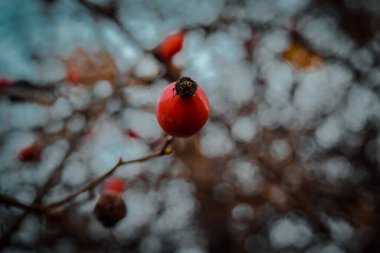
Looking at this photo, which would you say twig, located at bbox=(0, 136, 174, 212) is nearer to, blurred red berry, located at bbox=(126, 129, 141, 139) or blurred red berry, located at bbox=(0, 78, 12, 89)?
blurred red berry, located at bbox=(0, 78, 12, 89)

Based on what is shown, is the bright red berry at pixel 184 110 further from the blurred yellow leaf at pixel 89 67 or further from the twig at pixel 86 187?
the blurred yellow leaf at pixel 89 67

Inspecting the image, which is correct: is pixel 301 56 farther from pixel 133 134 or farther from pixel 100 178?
pixel 100 178

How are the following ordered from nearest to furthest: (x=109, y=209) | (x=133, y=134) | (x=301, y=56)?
1. (x=109, y=209)
2. (x=133, y=134)
3. (x=301, y=56)

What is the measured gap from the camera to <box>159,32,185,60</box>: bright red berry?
346 centimetres

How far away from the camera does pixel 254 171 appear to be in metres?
6.29

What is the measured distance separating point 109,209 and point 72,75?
102 inches

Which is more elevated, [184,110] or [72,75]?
[72,75]

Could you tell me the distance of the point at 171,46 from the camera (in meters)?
3.47

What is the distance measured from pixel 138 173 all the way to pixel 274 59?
138 inches

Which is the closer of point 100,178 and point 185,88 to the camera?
point 185,88

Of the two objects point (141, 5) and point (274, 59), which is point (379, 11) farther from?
point (141, 5)

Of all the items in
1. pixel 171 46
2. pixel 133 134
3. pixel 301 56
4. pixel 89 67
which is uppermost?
pixel 301 56

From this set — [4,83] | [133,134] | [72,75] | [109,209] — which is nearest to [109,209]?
[109,209]

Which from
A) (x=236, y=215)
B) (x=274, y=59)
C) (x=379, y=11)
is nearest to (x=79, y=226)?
(x=236, y=215)
